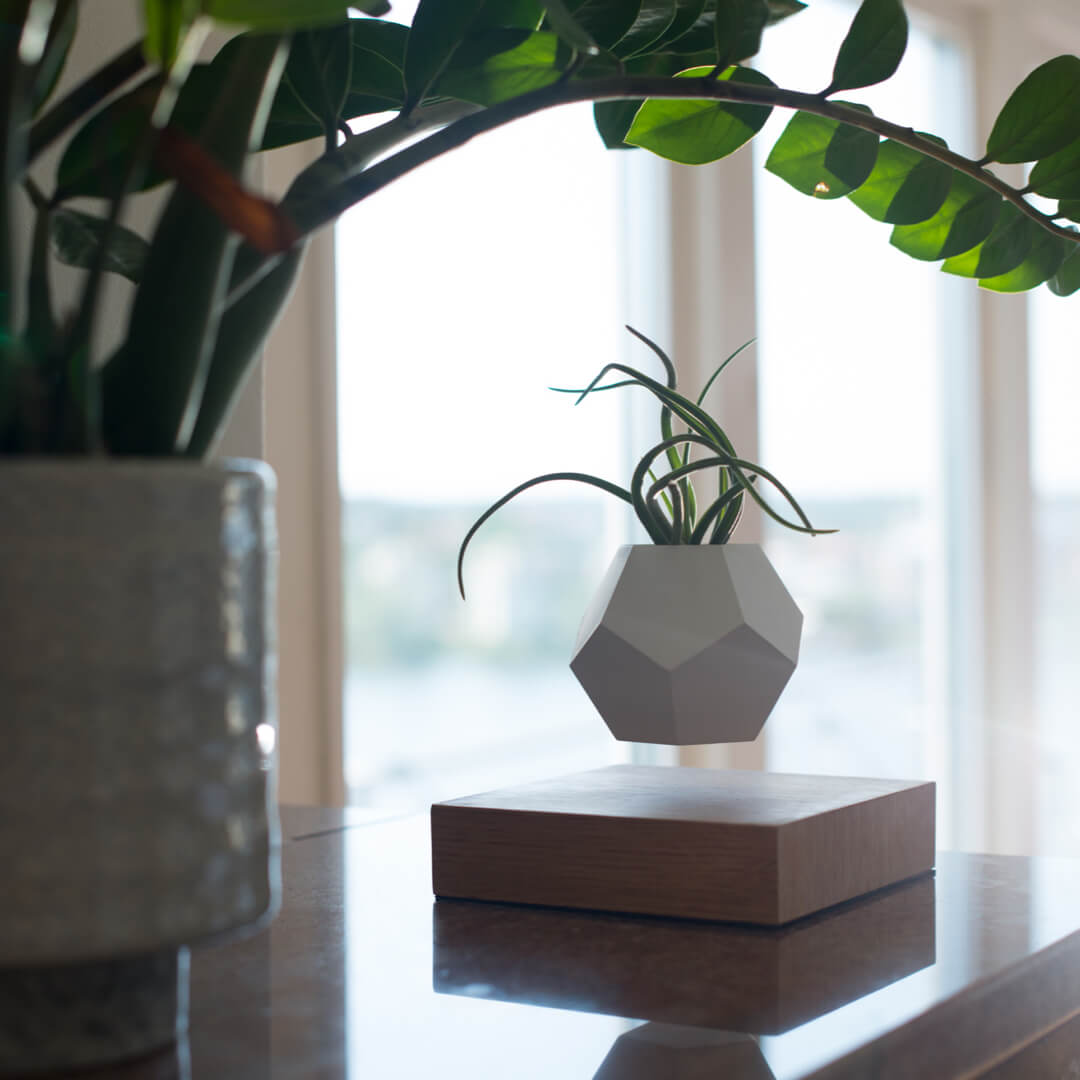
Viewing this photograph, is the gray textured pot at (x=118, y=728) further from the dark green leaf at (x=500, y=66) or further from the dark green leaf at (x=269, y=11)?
the dark green leaf at (x=500, y=66)

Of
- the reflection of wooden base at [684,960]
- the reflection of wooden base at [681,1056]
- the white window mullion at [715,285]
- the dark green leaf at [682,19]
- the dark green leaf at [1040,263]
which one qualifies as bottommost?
the reflection of wooden base at [684,960]

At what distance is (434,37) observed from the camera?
51 cm

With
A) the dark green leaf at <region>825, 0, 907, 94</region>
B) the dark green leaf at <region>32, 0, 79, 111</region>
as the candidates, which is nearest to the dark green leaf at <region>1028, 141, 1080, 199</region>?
the dark green leaf at <region>825, 0, 907, 94</region>

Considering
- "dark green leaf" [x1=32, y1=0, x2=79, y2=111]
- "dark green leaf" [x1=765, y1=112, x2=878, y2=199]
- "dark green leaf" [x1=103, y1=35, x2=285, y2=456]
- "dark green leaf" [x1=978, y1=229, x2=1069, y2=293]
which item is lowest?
"dark green leaf" [x1=103, y1=35, x2=285, y2=456]

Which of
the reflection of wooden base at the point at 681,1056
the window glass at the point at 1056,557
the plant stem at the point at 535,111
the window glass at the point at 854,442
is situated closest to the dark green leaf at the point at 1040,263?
the plant stem at the point at 535,111

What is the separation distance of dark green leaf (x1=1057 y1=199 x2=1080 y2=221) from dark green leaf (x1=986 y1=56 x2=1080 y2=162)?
3 cm

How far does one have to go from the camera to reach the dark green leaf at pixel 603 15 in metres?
0.53

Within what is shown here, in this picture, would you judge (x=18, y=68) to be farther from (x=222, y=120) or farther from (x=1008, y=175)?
(x=1008, y=175)

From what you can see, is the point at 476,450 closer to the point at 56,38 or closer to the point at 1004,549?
the point at 56,38

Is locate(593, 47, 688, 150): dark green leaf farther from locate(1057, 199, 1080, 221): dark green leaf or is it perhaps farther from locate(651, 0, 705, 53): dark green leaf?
locate(1057, 199, 1080, 221): dark green leaf

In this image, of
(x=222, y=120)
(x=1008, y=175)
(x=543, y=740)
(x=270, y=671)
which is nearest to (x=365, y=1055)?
(x=270, y=671)

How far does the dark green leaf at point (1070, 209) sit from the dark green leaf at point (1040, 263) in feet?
0.10

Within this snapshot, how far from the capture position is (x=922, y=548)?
2949 millimetres

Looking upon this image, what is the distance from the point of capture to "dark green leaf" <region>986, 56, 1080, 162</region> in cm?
59
